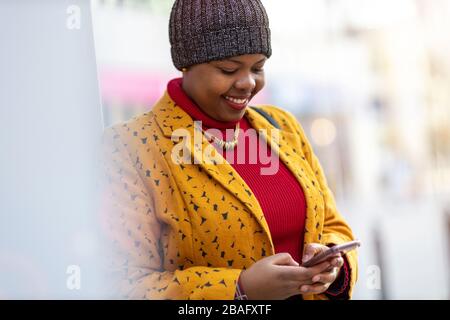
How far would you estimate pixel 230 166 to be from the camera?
1334 millimetres

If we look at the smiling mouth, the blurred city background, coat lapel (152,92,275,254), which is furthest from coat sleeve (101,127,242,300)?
the blurred city background

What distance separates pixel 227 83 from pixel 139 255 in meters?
0.38

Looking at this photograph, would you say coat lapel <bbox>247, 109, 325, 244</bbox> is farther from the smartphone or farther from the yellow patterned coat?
the smartphone

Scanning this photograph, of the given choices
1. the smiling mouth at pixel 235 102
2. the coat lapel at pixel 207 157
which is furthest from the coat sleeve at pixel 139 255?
the smiling mouth at pixel 235 102

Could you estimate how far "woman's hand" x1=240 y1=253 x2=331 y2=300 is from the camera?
46.9 inches

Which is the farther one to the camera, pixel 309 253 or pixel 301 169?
pixel 301 169

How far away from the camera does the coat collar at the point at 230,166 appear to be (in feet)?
4.23

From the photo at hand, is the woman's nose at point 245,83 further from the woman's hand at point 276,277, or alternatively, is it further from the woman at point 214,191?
the woman's hand at point 276,277

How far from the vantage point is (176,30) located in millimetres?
1352

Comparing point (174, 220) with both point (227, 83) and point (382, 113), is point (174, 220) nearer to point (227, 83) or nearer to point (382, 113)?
point (227, 83)

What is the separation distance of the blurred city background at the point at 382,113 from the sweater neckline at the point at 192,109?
260 cm

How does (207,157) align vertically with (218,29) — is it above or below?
below

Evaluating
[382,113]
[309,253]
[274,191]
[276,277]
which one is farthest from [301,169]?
[382,113]
